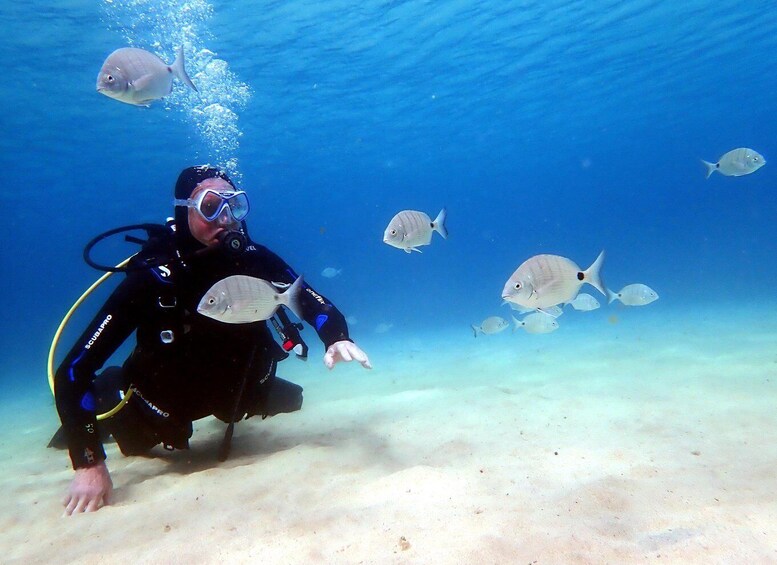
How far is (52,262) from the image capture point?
76312 millimetres

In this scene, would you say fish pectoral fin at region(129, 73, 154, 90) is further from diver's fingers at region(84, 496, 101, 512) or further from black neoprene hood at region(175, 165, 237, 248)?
diver's fingers at region(84, 496, 101, 512)

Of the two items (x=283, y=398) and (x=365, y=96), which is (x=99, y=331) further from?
(x=365, y=96)

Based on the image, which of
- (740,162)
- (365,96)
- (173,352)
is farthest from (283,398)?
(365,96)

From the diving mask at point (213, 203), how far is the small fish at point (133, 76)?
1.02 m

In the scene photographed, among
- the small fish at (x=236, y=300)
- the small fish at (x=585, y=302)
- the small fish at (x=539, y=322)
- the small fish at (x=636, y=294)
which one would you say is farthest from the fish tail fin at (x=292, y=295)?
the small fish at (x=585, y=302)

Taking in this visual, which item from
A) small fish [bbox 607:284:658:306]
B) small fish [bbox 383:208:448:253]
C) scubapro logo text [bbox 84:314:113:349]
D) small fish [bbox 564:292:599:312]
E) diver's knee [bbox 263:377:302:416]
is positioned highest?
small fish [bbox 383:208:448:253]

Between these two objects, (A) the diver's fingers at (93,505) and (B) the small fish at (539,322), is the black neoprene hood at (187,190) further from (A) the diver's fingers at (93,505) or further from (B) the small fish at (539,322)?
(B) the small fish at (539,322)

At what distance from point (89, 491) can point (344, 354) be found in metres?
2.21

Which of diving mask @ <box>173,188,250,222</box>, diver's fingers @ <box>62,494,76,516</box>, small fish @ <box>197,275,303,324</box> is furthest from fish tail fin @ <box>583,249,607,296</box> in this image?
diver's fingers @ <box>62,494,76,516</box>

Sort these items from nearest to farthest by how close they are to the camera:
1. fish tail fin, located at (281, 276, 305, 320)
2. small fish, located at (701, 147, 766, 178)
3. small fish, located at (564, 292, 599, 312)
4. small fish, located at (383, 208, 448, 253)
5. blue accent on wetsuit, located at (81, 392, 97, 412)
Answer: fish tail fin, located at (281, 276, 305, 320) < blue accent on wetsuit, located at (81, 392, 97, 412) < small fish, located at (383, 208, 448, 253) < small fish, located at (701, 147, 766, 178) < small fish, located at (564, 292, 599, 312)

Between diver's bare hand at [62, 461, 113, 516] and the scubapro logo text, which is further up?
the scubapro logo text

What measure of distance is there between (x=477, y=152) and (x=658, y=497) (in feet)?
143

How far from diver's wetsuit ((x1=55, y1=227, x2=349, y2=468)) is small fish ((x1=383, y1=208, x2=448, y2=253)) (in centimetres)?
96

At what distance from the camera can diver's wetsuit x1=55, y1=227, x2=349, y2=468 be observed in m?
3.68
